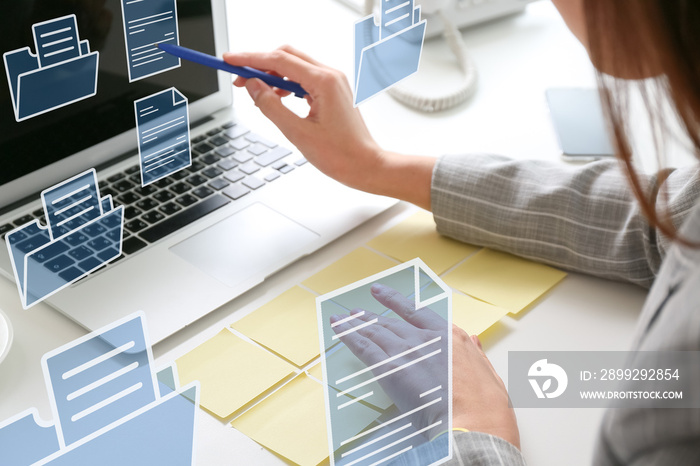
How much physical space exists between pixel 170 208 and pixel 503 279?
32 centimetres

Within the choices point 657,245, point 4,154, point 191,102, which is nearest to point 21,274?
point 4,154

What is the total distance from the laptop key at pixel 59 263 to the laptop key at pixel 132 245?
51mm

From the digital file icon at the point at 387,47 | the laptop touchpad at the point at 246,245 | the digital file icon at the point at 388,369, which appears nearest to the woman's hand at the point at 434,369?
the digital file icon at the point at 388,369

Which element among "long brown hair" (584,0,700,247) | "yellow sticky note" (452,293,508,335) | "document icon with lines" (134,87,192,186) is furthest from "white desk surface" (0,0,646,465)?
"long brown hair" (584,0,700,247)

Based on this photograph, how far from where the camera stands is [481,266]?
2.43 feet

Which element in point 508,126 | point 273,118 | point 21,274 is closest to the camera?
point 21,274

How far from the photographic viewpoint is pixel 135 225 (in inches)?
28.4

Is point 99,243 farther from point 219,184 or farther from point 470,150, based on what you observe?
point 470,150

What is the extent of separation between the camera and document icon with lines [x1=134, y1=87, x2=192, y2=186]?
749mm

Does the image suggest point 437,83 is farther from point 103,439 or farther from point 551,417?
point 103,439

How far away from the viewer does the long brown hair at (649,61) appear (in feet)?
1.24

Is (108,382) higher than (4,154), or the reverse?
(4,154)

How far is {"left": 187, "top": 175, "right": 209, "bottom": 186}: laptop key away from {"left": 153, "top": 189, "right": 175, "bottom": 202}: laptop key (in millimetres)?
28

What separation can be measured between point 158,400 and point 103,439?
50 millimetres
